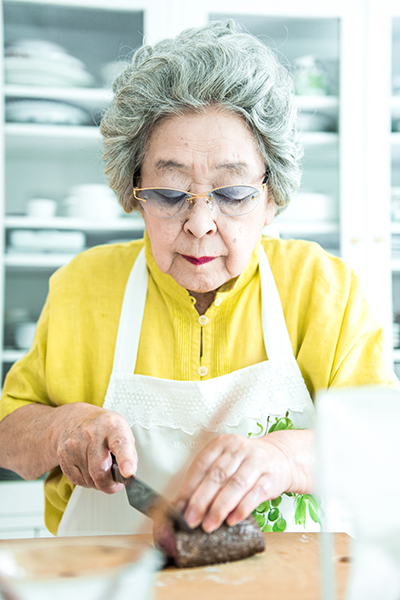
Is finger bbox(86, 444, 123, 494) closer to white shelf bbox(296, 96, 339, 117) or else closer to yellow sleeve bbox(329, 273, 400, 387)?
yellow sleeve bbox(329, 273, 400, 387)

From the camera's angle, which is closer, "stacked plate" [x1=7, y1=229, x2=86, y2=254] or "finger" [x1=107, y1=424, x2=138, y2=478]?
"finger" [x1=107, y1=424, x2=138, y2=478]

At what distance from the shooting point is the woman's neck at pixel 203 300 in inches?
44.9

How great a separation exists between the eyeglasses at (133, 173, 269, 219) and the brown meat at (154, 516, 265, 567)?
583 mm

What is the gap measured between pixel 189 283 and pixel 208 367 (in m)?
0.19

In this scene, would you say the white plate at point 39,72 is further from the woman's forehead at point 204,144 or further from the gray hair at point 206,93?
the woman's forehead at point 204,144

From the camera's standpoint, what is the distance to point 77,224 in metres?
2.15

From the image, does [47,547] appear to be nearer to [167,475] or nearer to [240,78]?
[167,475]

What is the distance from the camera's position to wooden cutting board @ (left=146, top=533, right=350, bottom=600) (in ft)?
1.65

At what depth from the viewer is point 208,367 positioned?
110 centimetres

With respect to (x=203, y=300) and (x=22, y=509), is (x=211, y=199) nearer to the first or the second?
(x=203, y=300)

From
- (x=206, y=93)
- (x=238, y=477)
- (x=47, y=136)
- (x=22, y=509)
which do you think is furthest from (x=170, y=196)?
(x=22, y=509)

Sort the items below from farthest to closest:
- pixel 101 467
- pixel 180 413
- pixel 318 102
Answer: pixel 318 102, pixel 180 413, pixel 101 467

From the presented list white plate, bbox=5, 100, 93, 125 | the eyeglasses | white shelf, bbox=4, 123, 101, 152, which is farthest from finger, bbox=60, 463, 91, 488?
white plate, bbox=5, 100, 93, 125

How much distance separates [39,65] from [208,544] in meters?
2.04
